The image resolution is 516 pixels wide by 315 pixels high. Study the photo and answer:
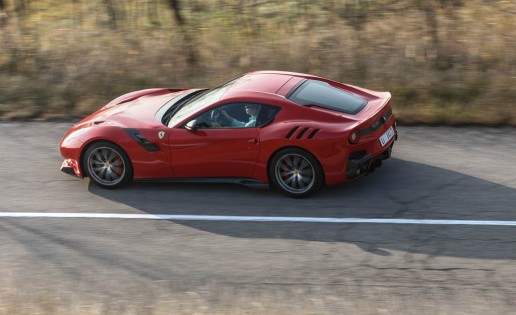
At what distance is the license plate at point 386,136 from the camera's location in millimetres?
9008

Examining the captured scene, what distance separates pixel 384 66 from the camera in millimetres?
13750

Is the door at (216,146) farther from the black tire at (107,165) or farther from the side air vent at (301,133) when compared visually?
the black tire at (107,165)

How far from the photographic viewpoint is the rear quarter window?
9.05 m

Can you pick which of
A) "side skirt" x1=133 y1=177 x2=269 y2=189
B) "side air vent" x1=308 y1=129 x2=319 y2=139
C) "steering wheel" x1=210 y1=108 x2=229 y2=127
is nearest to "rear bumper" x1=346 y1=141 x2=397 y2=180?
"side air vent" x1=308 y1=129 x2=319 y2=139

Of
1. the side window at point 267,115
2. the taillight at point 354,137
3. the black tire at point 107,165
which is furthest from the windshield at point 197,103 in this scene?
the taillight at point 354,137

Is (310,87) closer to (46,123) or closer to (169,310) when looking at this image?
(169,310)

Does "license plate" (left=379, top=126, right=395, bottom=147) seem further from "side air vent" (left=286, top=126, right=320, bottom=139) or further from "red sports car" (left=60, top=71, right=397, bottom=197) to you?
"side air vent" (left=286, top=126, right=320, bottom=139)

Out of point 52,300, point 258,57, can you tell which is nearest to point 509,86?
point 258,57

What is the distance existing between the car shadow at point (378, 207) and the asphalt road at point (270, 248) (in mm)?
22

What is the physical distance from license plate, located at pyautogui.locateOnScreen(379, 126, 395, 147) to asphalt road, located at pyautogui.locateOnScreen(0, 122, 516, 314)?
1.90 ft

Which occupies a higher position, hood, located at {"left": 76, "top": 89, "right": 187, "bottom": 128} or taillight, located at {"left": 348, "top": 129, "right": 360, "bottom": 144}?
hood, located at {"left": 76, "top": 89, "right": 187, "bottom": 128}

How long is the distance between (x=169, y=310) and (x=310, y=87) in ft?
12.6

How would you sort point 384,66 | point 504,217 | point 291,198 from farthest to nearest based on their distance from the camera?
1. point 384,66
2. point 291,198
3. point 504,217

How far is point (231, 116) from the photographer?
9.02m
